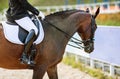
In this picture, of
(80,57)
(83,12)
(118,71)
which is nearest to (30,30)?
(83,12)

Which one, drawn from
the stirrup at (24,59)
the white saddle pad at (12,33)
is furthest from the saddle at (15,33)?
the stirrup at (24,59)

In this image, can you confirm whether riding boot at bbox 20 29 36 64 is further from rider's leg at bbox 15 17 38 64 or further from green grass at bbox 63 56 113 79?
green grass at bbox 63 56 113 79

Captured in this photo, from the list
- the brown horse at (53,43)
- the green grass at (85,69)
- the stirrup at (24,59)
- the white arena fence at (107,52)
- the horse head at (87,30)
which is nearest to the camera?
the stirrup at (24,59)

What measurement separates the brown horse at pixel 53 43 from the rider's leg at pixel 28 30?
0.48ft

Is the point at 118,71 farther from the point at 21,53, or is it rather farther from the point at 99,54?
the point at 21,53

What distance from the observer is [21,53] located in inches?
294

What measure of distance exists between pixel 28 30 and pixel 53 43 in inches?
23.1

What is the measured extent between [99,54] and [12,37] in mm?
4497

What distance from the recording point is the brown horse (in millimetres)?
7449

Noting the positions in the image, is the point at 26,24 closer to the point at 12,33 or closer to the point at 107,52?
the point at 12,33

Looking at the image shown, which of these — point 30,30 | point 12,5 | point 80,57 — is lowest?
point 80,57

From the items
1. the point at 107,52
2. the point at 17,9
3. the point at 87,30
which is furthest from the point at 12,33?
the point at 107,52

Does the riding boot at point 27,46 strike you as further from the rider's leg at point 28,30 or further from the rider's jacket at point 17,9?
the rider's jacket at point 17,9

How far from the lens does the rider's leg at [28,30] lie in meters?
7.38
